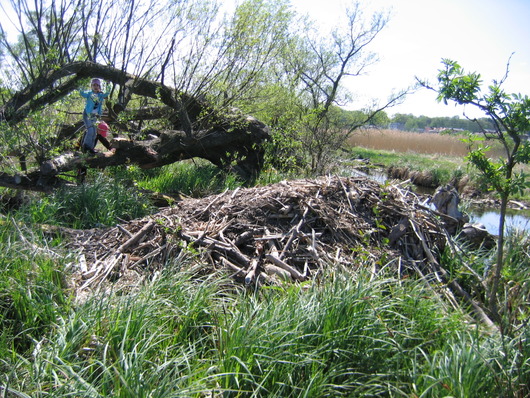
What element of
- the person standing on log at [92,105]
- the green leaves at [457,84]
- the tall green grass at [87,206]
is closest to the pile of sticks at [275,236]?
the tall green grass at [87,206]

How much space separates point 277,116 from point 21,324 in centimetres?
880

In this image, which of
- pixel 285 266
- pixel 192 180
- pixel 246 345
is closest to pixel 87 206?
pixel 192 180

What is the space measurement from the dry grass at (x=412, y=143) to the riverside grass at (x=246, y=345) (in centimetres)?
2605

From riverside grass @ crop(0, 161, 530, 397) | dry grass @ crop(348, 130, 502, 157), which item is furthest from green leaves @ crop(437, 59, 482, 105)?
dry grass @ crop(348, 130, 502, 157)

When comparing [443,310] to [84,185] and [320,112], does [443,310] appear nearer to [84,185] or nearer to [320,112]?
[84,185]

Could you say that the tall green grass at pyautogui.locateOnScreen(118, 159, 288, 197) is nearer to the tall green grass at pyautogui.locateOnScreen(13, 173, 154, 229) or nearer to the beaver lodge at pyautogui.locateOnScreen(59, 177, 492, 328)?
the tall green grass at pyautogui.locateOnScreen(13, 173, 154, 229)

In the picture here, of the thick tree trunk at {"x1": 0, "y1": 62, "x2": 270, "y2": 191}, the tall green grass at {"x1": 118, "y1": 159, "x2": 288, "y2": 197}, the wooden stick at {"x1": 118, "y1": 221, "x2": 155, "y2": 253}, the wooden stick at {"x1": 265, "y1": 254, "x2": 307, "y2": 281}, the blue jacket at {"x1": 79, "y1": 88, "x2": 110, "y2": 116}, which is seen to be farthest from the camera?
the tall green grass at {"x1": 118, "y1": 159, "x2": 288, "y2": 197}

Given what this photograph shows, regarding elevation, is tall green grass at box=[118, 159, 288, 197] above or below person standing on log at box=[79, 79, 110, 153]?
below

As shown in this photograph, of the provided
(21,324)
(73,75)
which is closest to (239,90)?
(73,75)

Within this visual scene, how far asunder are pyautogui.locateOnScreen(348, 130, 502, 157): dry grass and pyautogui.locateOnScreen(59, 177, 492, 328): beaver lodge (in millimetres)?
23495

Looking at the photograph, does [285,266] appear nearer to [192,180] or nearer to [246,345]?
[246,345]

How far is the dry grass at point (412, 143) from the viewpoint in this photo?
29.2 meters

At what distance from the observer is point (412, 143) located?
102 ft

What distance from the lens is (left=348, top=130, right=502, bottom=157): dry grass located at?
29234 mm
